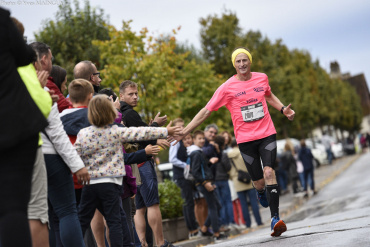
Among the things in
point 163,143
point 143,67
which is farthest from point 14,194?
point 143,67

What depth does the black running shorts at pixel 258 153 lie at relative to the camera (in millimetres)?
7586

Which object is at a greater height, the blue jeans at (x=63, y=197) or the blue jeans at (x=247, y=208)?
the blue jeans at (x=63, y=197)

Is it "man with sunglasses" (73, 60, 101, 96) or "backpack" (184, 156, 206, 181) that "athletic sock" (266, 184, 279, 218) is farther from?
"backpack" (184, 156, 206, 181)

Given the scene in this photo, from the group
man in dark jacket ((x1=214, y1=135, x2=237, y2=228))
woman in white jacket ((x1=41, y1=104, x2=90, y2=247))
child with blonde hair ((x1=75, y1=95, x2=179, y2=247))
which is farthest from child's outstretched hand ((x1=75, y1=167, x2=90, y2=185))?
man in dark jacket ((x1=214, y1=135, x2=237, y2=228))

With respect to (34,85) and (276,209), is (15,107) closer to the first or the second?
(34,85)

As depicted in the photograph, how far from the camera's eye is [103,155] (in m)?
5.64

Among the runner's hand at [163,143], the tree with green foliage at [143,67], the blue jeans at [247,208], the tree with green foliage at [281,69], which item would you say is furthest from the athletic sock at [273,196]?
the tree with green foliage at [281,69]

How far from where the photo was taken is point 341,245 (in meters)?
5.62

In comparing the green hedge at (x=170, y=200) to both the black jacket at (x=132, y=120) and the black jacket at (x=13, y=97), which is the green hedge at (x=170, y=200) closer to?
the black jacket at (x=132, y=120)

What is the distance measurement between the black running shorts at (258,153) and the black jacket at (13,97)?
409 cm

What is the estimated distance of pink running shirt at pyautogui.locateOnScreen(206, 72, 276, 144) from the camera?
25.3 feet

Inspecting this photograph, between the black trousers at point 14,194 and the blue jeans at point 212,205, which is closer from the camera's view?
the black trousers at point 14,194

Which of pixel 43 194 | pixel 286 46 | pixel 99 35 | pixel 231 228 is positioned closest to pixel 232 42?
pixel 99 35

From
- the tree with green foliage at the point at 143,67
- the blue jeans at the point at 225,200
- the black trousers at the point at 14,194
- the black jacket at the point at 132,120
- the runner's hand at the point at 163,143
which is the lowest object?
the blue jeans at the point at 225,200
